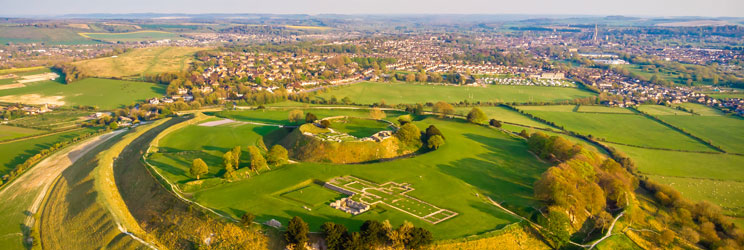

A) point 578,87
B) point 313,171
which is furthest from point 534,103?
point 313,171

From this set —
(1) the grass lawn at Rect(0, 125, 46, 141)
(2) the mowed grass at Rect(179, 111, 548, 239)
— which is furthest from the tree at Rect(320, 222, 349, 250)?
(1) the grass lawn at Rect(0, 125, 46, 141)

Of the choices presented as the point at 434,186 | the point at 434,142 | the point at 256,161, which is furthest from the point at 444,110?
the point at 256,161

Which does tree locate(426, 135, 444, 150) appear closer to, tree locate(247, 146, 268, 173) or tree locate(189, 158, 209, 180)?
tree locate(247, 146, 268, 173)

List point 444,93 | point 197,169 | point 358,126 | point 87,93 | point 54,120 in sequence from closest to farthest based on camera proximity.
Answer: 1. point 197,169
2. point 358,126
3. point 54,120
4. point 87,93
5. point 444,93

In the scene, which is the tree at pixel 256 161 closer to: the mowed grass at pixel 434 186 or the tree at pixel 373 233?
the mowed grass at pixel 434 186

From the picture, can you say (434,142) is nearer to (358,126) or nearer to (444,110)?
(358,126)

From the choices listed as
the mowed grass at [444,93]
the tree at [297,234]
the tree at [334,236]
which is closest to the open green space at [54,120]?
the mowed grass at [444,93]
